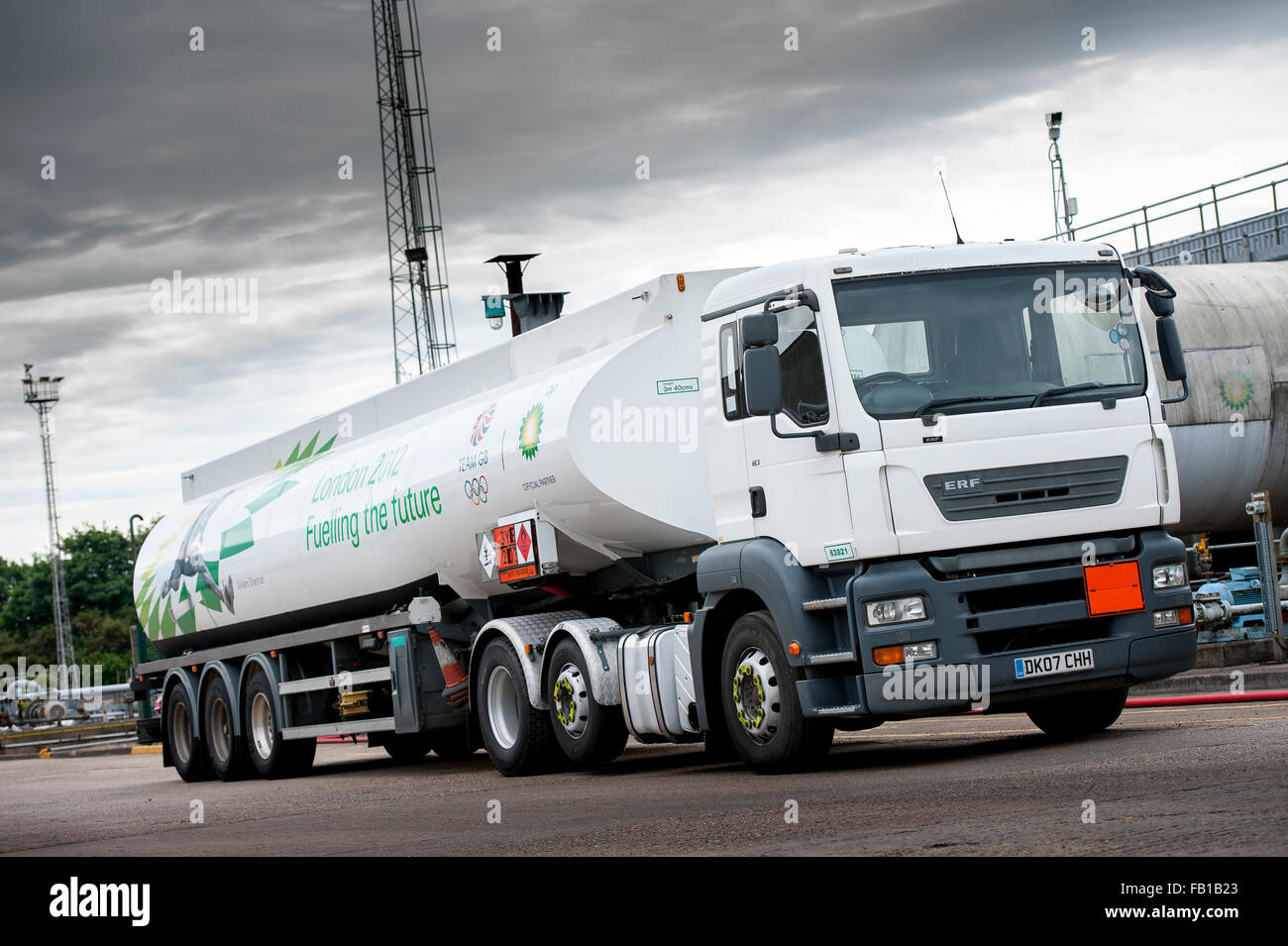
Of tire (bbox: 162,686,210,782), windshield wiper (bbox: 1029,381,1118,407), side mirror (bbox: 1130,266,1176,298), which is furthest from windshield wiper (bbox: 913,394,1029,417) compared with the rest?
tire (bbox: 162,686,210,782)

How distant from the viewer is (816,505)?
10516 mm

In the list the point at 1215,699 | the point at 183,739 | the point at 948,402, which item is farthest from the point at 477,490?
the point at 183,739

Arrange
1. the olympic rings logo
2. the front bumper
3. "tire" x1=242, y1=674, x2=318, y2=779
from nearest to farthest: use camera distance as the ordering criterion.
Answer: the front bumper, the olympic rings logo, "tire" x1=242, y1=674, x2=318, y2=779

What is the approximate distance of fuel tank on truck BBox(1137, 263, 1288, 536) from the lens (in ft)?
63.5

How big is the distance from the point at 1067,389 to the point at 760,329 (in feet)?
6.67

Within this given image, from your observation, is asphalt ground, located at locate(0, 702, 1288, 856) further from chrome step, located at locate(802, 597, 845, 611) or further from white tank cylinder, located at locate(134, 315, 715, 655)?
white tank cylinder, located at locate(134, 315, 715, 655)

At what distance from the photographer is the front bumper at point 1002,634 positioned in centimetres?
→ 1023

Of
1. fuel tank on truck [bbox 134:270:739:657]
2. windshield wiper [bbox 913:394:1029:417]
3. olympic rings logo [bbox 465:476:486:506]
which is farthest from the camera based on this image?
olympic rings logo [bbox 465:476:486:506]

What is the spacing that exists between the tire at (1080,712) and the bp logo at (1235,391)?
8489 millimetres

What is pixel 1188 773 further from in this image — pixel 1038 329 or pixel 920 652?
pixel 1038 329

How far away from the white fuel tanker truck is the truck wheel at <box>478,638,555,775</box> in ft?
0.09

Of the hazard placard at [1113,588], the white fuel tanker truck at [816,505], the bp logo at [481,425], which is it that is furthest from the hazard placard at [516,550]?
the hazard placard at [1113,588]

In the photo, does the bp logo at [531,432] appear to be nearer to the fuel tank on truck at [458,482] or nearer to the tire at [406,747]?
the fuel tank on truck at [458,482]

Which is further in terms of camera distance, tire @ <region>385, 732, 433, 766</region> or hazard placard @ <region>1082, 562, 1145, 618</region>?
tire @ <region>385, 732, 433, 766</region>
